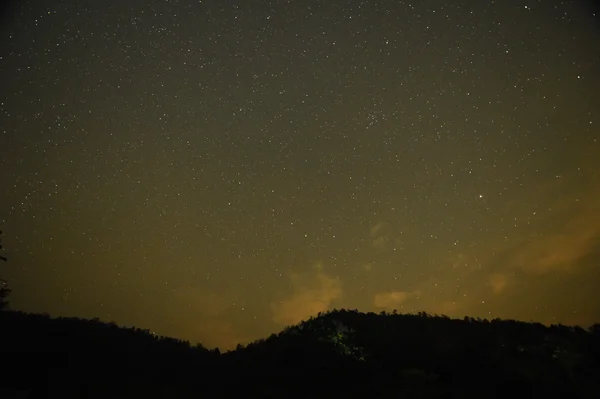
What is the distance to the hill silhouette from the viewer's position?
43.3 ft

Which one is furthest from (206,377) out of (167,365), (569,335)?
(569,335)

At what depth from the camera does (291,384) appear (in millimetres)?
13773

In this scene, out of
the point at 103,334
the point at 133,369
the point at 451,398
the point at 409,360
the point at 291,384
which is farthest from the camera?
the point at 103,334

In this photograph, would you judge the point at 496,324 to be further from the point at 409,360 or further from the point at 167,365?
the point at 167,365

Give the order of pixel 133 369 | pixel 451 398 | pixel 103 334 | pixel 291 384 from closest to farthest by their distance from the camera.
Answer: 1. pixel 451 398
2. pixel 291 384
3. pixel 133 369
4. pixel 103 334

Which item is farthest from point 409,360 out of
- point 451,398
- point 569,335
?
point 569,335

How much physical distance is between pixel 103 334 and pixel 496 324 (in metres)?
18.5

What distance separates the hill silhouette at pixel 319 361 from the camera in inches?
519

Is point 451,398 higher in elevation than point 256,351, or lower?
lower

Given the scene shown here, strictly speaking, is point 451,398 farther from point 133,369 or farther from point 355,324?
point 133,369

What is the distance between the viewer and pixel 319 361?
15883mm

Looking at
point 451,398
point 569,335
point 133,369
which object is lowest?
point 451,398

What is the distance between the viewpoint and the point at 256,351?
1803 cm

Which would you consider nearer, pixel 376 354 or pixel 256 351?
pixel 376 354
